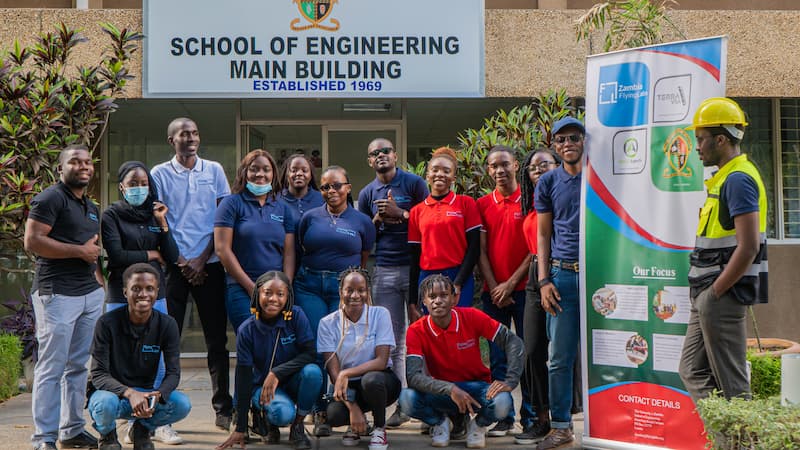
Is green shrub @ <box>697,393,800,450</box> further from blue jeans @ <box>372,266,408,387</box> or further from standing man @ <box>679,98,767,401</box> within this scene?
blue jeans @ <box>372,266,408,387</box>

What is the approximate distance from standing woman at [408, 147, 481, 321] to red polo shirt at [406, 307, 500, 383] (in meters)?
0.30

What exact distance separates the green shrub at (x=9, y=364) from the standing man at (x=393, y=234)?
3661mm

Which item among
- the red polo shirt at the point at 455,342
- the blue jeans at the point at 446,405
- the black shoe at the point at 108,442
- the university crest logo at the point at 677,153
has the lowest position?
the black shoe at the point at 108,442

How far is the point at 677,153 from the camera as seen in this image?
5059 millimetres

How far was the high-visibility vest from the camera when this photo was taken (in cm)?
445

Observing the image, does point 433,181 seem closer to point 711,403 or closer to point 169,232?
point 169,232

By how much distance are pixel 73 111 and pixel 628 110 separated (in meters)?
5.30

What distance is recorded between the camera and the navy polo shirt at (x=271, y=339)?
5727 mm

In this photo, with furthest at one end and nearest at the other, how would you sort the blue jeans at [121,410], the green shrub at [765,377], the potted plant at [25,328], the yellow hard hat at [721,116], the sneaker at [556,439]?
the potted plant at [25,328] → the green shrub at [765,377] → the sneaker at [556,439] → the blue jeans at [121,410] → the yellow hard hat at [721,116]

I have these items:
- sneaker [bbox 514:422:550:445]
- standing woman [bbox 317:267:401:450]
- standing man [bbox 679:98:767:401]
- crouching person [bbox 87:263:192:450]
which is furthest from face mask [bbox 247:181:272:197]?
standing man [bbox 679:98:767:401]

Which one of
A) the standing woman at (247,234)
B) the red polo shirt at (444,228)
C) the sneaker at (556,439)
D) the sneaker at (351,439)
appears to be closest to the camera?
the sneaker at (556,439)

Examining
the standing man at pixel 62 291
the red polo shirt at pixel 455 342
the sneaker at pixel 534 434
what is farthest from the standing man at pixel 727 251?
the standing man at pixel 62 291

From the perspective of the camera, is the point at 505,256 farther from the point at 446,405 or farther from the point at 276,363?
the point at 276,363

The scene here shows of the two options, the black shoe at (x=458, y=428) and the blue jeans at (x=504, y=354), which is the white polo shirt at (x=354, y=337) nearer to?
the black shoe at (x=458, y=428)
